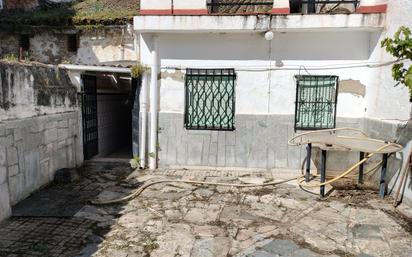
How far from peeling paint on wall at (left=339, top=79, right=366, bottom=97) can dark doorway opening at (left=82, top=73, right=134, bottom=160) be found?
5.41 metres

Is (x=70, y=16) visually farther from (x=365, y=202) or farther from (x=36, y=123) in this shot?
(x=365, y=202)

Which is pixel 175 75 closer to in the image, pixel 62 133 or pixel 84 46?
pixel 62 133

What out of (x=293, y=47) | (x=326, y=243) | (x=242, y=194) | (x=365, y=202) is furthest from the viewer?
(x=293, y=47)

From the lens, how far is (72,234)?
192 inches

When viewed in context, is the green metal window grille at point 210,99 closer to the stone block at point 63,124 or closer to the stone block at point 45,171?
the stone block at point 63,124

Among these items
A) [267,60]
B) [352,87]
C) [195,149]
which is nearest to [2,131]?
[195,149]

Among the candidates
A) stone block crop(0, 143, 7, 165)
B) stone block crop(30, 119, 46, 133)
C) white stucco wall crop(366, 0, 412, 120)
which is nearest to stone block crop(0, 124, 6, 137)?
stone block crop(0, 143, 7, 165)

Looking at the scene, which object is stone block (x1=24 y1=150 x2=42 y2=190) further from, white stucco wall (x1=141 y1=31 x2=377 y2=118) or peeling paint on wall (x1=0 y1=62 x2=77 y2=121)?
white stucco wall (x1=141 y1=31 x2=377 y2=118)

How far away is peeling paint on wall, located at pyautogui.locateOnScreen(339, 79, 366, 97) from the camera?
26.6 feet

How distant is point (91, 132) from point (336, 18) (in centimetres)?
691

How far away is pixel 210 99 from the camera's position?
8539 millimetres

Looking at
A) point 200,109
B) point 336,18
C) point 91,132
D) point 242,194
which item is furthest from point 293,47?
point 91,132

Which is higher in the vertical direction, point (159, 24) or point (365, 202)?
point (159, 24)

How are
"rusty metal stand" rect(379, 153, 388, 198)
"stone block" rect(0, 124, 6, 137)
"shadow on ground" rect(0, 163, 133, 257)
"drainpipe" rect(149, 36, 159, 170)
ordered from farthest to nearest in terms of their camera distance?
"drainpipe" rect(149, 36, 159, 170), "rusty metal stand" rect(379, 153, 388, 198), "stone block" rect(0, 124, 6, 137), "shadow on ground" rect(0, 163, 133, 257)
